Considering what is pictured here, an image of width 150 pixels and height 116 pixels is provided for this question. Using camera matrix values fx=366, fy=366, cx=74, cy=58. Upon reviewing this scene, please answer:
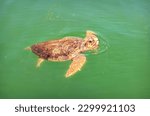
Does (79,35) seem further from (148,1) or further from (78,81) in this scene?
(148,1)

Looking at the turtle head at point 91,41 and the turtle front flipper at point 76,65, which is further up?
the turtle head at point 91,41

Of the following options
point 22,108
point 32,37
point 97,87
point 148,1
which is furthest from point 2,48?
point 148,1

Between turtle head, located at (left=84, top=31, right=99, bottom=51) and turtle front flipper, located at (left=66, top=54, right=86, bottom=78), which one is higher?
turtle head, located at (left=84, top=31, right=99, bottom=51)

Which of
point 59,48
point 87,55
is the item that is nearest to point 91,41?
point 87,55

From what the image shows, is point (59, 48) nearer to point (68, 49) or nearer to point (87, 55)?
point (68, 49)
